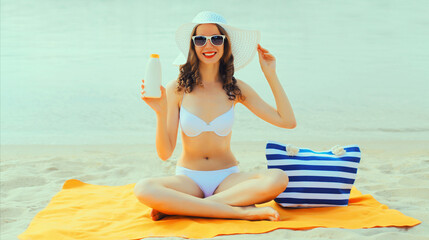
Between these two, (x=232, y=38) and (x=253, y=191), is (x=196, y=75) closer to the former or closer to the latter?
(x=232, y=38)

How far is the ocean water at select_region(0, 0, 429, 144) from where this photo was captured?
23.2ft

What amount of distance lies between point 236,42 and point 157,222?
1.32 metres

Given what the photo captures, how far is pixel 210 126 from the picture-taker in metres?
3.02

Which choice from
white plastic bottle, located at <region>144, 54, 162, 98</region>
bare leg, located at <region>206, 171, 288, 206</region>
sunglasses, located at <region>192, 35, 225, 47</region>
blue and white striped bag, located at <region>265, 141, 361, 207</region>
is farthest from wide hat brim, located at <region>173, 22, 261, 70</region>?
bare leg, located at <region>206, 171, 288, 206</region>

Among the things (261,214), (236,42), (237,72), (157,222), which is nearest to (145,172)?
(157,222)

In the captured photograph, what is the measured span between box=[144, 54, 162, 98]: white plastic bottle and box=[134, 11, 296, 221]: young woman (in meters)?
0.10

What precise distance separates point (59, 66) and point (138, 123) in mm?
4750

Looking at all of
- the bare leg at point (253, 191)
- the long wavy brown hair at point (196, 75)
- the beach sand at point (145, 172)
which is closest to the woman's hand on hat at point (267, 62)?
the long wavy brown hair at point (196, 75)

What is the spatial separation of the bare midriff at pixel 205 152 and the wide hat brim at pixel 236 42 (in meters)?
0.53

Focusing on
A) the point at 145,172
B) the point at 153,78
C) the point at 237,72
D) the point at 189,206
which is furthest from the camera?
the point at 237,72

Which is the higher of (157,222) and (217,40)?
(217,40)

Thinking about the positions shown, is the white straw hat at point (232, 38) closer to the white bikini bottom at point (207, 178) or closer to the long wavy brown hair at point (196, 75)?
the long wavy brown hair at point (196, 75)

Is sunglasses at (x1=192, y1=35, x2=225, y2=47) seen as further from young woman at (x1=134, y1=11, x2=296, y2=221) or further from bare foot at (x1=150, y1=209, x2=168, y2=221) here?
bare foot at (x1=150, y1=209, x2=168, y2=221)

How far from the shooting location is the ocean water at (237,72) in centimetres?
706
